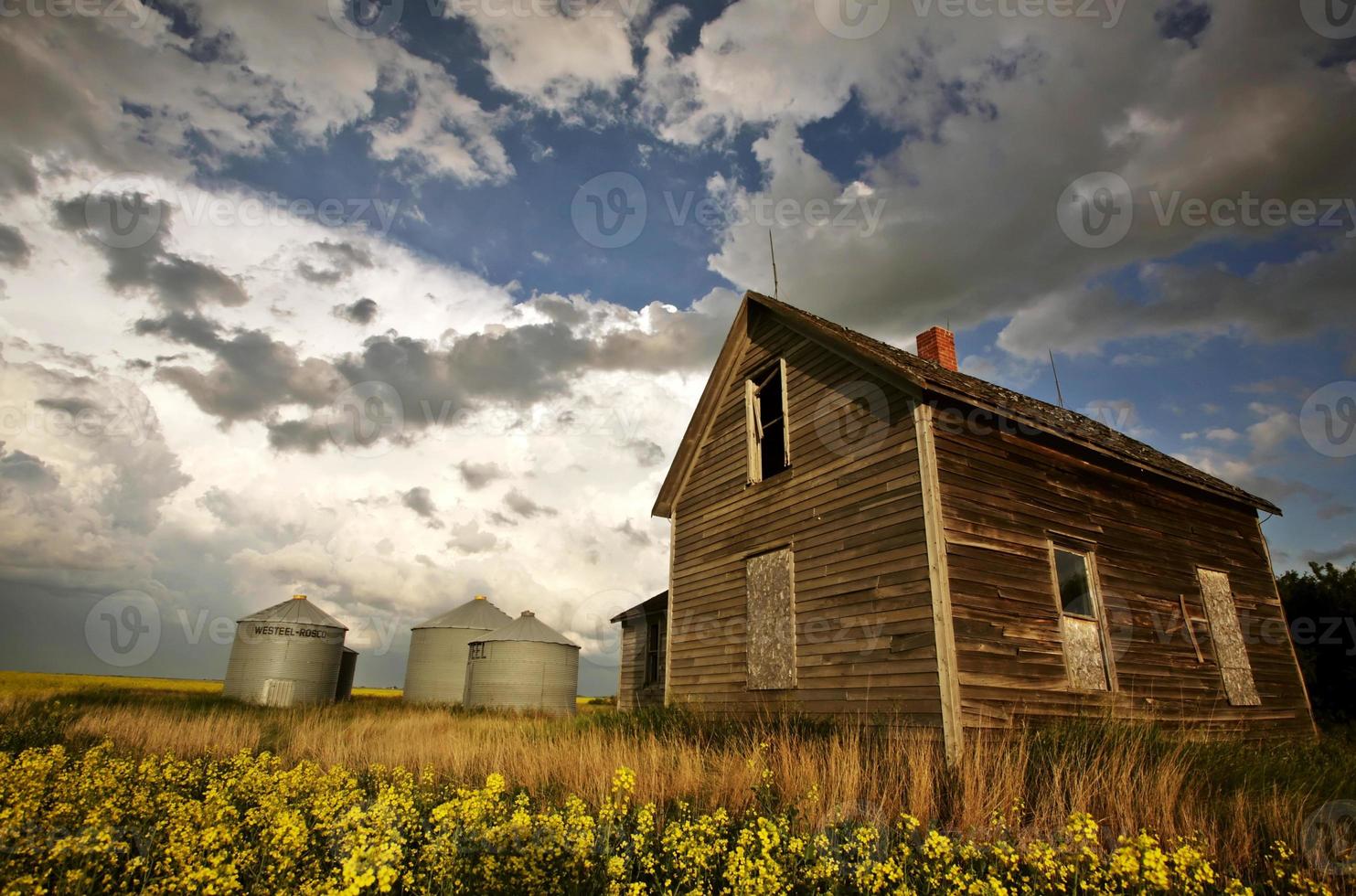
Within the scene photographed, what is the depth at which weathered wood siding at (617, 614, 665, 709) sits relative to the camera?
18516mm

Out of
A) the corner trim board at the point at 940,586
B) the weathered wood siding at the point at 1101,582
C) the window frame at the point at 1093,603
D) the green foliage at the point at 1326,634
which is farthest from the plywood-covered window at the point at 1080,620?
the green foliage at the point at 1326,634

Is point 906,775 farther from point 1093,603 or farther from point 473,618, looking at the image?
point 473,618

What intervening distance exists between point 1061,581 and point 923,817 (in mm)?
5576

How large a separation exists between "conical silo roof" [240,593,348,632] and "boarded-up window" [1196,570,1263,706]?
30.1 metres

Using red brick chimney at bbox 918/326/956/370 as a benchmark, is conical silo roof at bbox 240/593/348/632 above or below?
below

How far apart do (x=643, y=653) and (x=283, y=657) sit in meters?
17.2

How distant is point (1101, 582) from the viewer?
10.2 m

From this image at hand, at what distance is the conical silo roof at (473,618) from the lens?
32.4 m

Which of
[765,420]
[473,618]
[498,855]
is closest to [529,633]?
[473,618]

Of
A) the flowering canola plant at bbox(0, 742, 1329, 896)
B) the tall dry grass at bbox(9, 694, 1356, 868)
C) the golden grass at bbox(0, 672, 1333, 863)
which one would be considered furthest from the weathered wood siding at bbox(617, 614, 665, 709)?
the flowering canola plant at bbox(0, 742, 1329, 896)

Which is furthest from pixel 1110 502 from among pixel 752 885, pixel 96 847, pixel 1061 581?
pixel 96 847

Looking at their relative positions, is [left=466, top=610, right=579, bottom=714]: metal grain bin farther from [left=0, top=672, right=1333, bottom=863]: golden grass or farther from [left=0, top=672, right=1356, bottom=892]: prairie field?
[left=0, top=672, right=1333, bottom=863]: golden grass

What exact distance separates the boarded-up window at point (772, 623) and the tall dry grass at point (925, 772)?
0.77m

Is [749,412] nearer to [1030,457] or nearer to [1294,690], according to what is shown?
[1030,457]
